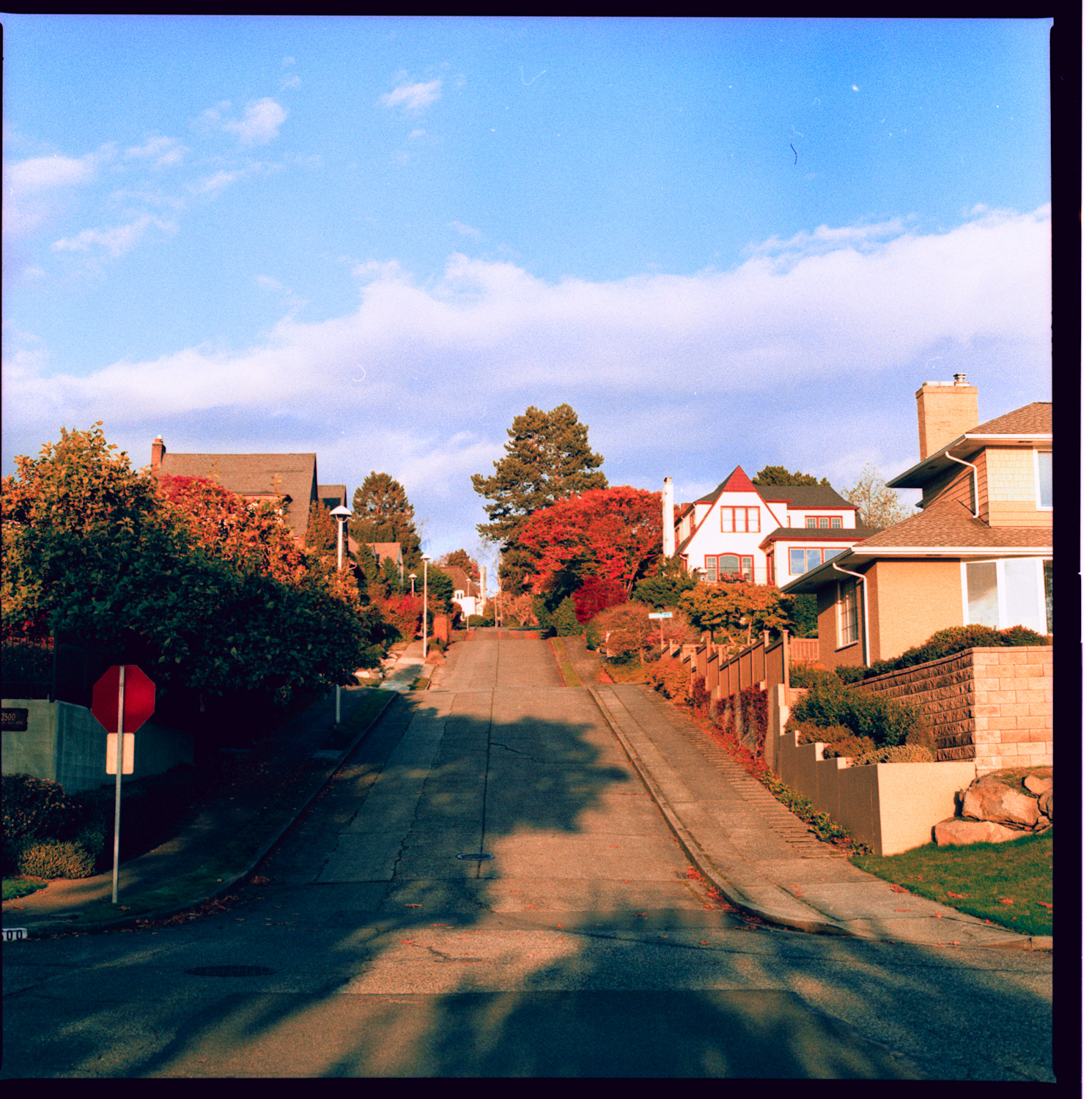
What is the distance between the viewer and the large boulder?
15625 millimetres

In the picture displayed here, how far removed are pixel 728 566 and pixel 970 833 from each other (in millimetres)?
43201

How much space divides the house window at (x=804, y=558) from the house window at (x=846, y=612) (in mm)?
26709

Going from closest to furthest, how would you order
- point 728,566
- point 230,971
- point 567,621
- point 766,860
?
point 230,971 < point 766,860 < point 728,566 < point 567,621

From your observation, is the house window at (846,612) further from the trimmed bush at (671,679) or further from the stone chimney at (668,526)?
the stone chimney at (668,526)

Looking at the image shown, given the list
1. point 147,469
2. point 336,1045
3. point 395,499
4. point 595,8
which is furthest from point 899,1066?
point 395,499

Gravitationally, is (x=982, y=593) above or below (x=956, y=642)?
above

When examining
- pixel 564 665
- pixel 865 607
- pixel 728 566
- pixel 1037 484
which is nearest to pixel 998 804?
pixel 865 607

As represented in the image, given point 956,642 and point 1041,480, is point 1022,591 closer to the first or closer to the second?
point 1041,480

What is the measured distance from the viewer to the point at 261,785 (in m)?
22.9

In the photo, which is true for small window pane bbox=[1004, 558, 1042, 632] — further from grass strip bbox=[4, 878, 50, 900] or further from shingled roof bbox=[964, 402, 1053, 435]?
grass strip bbox=[4, 878, 50, 900]

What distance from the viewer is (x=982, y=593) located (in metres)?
24.0

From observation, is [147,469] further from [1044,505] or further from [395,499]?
[395,499]

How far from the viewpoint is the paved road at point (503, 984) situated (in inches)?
233

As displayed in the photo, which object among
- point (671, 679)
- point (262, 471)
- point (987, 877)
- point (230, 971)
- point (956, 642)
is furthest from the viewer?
point (262, 471)
